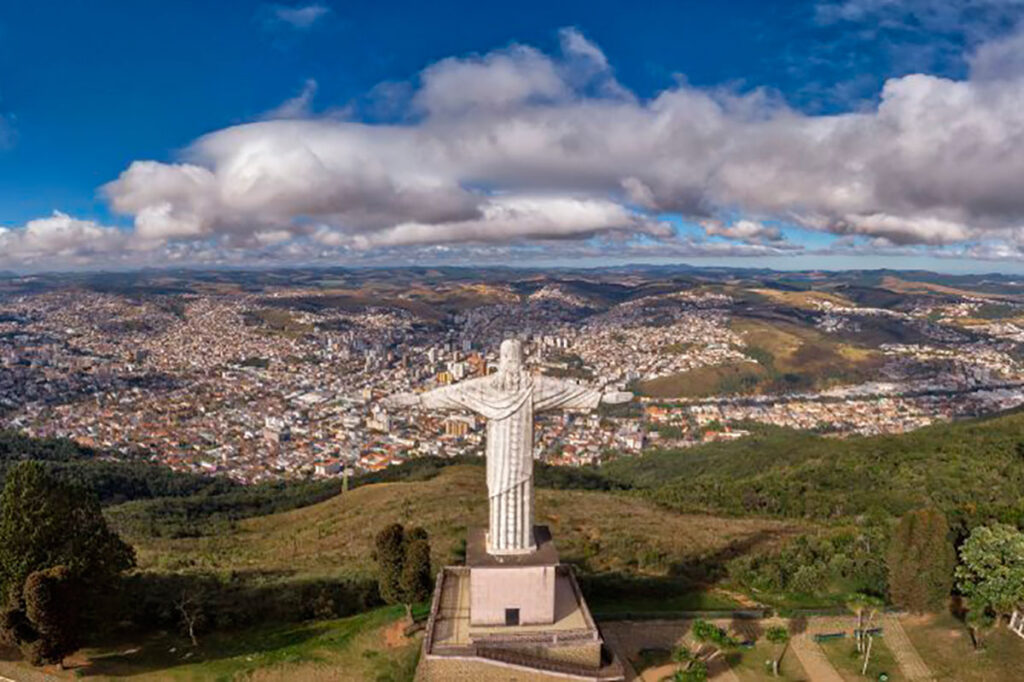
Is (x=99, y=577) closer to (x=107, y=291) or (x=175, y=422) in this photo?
(x=175, y=422)

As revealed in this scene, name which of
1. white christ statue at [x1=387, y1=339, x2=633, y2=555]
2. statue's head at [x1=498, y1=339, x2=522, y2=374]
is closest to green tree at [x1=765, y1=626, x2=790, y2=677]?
white christ statue at [x1=387, y1=339, x2=633, y2=555]

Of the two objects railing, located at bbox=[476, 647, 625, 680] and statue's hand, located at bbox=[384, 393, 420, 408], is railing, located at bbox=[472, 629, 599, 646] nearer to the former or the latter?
railing, located at bbox=[476, 647, 625, 680]

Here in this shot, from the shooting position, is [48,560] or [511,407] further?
[48,560]

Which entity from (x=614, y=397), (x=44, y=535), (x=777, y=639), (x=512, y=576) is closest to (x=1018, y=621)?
(x=777, y=639)

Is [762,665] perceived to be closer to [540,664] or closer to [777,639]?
[777,639]

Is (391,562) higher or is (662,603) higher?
(391,562)

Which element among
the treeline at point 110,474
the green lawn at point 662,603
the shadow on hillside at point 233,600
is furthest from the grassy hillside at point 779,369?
the shadow on hillside at point 233,600

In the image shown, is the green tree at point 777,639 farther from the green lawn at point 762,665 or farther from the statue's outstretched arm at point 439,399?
the statue's outstretched arm at point 439,399
